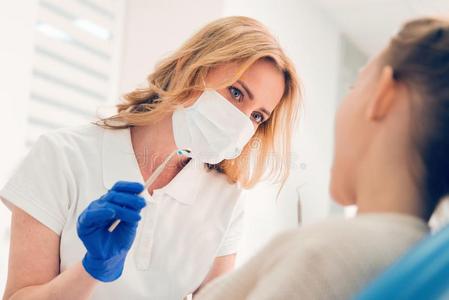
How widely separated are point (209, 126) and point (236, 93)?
0.39 ft

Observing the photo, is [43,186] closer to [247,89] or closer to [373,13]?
[247,89]

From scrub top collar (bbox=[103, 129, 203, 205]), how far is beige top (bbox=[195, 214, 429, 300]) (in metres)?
0.86

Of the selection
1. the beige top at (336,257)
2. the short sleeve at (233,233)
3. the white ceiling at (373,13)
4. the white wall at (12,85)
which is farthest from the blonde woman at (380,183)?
the white ceiling at (373,13)

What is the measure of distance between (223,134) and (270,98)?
163 mm

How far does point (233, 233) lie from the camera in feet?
5.81

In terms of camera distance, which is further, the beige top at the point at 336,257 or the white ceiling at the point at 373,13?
the white ceiling at the point at 373,13

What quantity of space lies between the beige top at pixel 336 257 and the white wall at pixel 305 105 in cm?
213

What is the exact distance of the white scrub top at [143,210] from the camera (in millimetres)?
1446

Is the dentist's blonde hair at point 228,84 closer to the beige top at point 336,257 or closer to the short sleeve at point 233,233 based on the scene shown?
the short sleeve at point 233,233

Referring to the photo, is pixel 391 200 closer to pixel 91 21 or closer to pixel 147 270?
pixel 147 270

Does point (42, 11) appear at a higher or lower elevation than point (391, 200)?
lower

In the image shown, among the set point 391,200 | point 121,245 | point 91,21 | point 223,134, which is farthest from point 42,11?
point 391,200

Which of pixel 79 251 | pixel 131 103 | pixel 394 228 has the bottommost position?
pixel 79 251

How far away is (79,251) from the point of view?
57.7 inches
